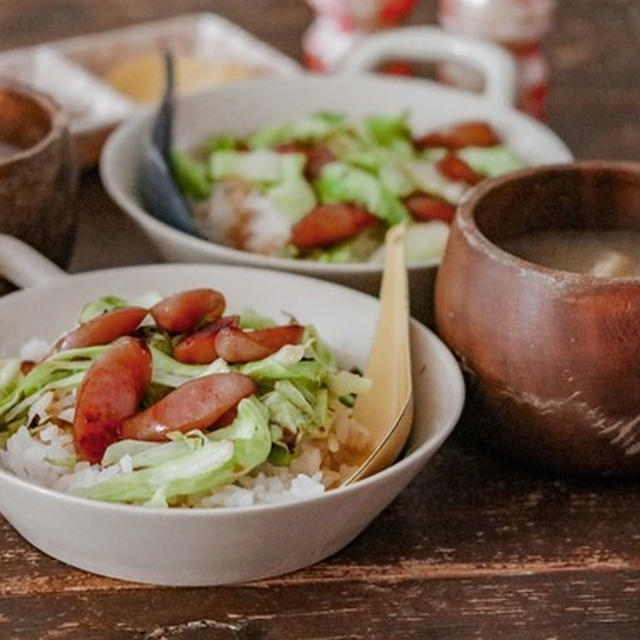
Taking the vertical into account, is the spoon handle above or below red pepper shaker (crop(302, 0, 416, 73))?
above

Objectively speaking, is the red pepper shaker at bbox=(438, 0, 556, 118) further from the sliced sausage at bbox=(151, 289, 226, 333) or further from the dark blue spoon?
the sliced sausage at bbox=(151, 289, 226, 333)

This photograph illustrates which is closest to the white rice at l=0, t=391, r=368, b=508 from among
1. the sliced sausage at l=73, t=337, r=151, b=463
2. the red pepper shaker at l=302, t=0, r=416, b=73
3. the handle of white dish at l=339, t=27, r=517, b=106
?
the sliced sausage at l=73, t=337, r=151, b=463

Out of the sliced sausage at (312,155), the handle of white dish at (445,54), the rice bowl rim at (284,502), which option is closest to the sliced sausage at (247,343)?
the rice bowl rim at (284,502)

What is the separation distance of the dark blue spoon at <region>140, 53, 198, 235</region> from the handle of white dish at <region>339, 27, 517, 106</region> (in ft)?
0.88

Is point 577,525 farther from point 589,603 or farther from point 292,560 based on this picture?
point 292,560

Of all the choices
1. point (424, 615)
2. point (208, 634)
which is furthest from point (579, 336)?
point (208, 634)

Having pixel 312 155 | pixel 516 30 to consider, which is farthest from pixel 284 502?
pixel 516 30

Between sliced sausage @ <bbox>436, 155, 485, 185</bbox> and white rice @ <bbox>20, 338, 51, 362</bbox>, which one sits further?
sliced sausage @ <bbox>436, 155, 485, 185</bbox>

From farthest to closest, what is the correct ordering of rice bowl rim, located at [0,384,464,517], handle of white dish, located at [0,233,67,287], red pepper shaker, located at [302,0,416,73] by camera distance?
red pepper shaker, located at [302,0,416,73] < handle of white dish, located at [0,233,67,287] < rice bowl rim, located at [0,384,464,517]

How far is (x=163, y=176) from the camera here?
1312 mm

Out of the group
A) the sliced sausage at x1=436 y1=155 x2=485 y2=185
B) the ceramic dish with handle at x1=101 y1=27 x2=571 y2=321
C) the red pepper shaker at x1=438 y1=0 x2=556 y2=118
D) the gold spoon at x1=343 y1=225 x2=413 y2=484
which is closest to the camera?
the gold spoon at x1=343 y1=225 x2=413 y2=484

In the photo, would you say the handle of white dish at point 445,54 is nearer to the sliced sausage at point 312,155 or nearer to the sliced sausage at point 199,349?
the sliced sausage at point 312,155

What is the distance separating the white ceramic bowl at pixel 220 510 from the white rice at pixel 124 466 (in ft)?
0.08

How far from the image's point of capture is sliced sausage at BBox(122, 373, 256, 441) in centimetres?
94
